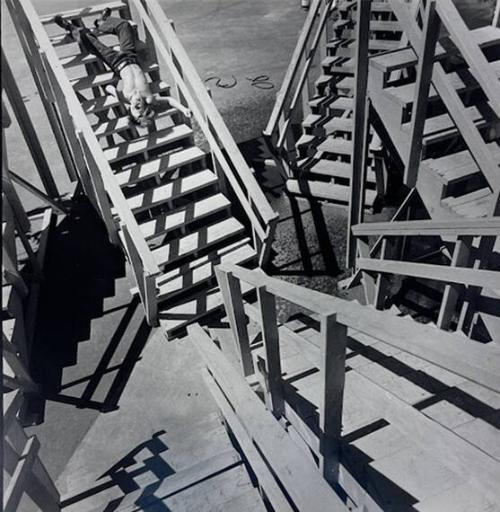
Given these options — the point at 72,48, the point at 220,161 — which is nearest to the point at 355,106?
the point at 220,161

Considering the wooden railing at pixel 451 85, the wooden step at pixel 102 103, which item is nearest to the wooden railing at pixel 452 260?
the wooden railing at pixel 451 85

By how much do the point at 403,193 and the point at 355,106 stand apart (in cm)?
253

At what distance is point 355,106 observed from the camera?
4441 mm

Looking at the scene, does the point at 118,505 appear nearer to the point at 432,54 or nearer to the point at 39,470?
the point at 39,470

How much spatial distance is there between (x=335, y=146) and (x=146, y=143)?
2.69m

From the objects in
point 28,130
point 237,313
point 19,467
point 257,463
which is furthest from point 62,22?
point 257,463

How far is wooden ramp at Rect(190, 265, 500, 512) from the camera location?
1.47 metres

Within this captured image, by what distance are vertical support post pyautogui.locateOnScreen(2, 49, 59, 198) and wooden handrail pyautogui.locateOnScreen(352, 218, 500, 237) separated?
4.55 m

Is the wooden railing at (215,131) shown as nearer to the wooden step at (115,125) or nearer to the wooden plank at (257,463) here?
the wooden step at (115,125)

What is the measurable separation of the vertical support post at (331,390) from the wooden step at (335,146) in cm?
494

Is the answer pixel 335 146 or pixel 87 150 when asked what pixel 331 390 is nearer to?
pixel 87 150

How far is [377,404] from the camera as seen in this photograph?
2574mm

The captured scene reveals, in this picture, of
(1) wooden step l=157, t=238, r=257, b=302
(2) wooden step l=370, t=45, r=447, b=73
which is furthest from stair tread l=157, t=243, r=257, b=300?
(2) wooden step l=370, t=45, r=447, b=73

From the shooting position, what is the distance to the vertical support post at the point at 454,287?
3326 mm
